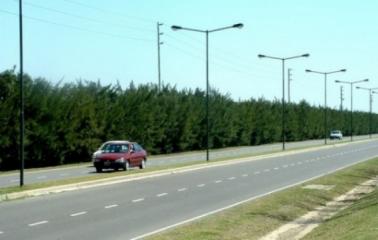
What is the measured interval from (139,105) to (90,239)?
42447mm

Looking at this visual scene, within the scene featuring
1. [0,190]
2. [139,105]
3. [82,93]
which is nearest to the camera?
[0,190]

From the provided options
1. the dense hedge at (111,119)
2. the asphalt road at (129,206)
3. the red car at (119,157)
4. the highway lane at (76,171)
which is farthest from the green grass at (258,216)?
the dense hedge at (111,119)

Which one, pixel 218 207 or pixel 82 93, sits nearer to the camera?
pixel 218 207

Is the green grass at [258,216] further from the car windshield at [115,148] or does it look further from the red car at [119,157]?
the car windshield at [115,148]

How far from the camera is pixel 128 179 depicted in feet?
94.3

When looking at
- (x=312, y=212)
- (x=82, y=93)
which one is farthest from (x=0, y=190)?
(x=82, y=93)

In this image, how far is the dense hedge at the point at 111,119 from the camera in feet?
134

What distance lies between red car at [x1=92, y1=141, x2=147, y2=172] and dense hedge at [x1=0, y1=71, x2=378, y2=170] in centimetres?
710

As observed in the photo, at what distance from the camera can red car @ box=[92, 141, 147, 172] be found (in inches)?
1337

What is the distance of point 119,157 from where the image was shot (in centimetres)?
3400

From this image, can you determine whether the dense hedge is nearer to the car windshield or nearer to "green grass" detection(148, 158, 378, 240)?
the car windshield

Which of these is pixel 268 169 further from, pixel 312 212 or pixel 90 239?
pixel 90 239

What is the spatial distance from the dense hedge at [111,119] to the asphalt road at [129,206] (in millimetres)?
13989

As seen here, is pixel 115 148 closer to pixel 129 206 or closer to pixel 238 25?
pixel 238 25
